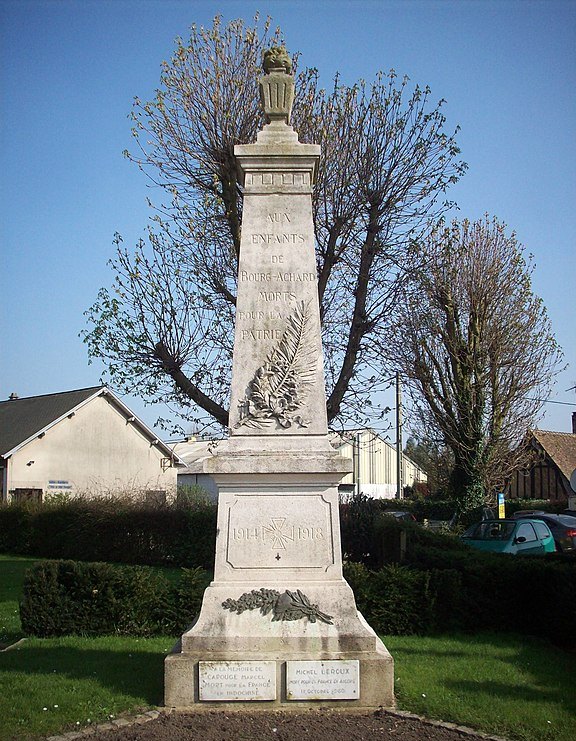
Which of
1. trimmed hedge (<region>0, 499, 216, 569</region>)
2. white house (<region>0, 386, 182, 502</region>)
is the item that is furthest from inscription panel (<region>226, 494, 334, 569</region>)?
white house (<region>0, 386, 182, 502</region>)

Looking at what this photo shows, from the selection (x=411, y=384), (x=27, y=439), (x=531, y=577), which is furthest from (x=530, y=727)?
(x=27, y=439)

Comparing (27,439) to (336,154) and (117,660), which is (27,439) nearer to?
(336,154)

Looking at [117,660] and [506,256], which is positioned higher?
[506,256]

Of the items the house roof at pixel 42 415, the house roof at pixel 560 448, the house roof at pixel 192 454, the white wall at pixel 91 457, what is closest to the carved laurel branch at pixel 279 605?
the white wall at pixel 91 457

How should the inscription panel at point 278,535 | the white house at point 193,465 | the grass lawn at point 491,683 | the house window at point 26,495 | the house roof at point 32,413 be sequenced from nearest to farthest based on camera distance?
1. the grass lawn at point 491,683
2. the inscription panel at point 278,535
3. the house window at point 26,495
4. the house roof at point 32,413
5. the white house at point 193,465

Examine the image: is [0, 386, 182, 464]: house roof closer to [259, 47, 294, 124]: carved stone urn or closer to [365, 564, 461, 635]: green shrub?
[365, 564, 461, 635]: green shrub

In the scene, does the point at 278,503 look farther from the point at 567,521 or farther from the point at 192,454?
the point at 192,454

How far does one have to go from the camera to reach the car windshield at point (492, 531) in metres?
17.1

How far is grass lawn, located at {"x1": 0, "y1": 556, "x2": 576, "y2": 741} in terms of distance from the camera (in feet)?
19.8

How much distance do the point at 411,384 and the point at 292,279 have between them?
16832mm

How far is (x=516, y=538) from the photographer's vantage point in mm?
16797

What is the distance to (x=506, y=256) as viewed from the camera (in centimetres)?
2322

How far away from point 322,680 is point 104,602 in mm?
4772

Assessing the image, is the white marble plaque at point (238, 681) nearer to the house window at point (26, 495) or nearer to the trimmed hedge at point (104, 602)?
the trimmed hedge at point (104, 602)
